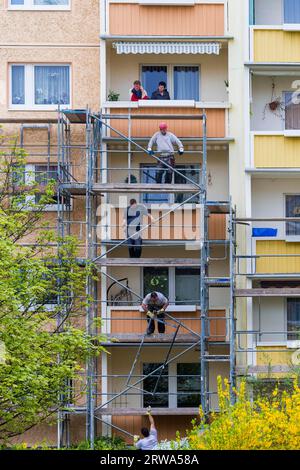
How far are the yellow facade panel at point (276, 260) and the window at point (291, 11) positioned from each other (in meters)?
5.81

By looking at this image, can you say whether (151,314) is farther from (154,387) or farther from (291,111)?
(291,111)

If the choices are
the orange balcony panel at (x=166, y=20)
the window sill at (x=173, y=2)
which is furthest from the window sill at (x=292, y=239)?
the window sill at (x=173, y=2)

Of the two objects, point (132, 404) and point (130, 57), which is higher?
point (130, 57)

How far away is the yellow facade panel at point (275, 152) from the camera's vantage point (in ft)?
126

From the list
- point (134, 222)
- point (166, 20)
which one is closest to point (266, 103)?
point (166, 20)

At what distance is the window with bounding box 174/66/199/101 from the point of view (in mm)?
40344

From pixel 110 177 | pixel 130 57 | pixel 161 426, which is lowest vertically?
pixel 161 426

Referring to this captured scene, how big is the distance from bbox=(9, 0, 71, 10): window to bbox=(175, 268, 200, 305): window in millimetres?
7465

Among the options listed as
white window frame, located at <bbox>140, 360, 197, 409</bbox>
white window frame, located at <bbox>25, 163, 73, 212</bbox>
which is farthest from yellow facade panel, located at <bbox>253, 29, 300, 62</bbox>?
white window frame, located at <bbox>140, 360, 197, 409</bbox>

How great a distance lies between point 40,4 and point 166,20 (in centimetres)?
334

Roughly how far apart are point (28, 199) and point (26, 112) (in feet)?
7.56

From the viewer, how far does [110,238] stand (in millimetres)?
38625
